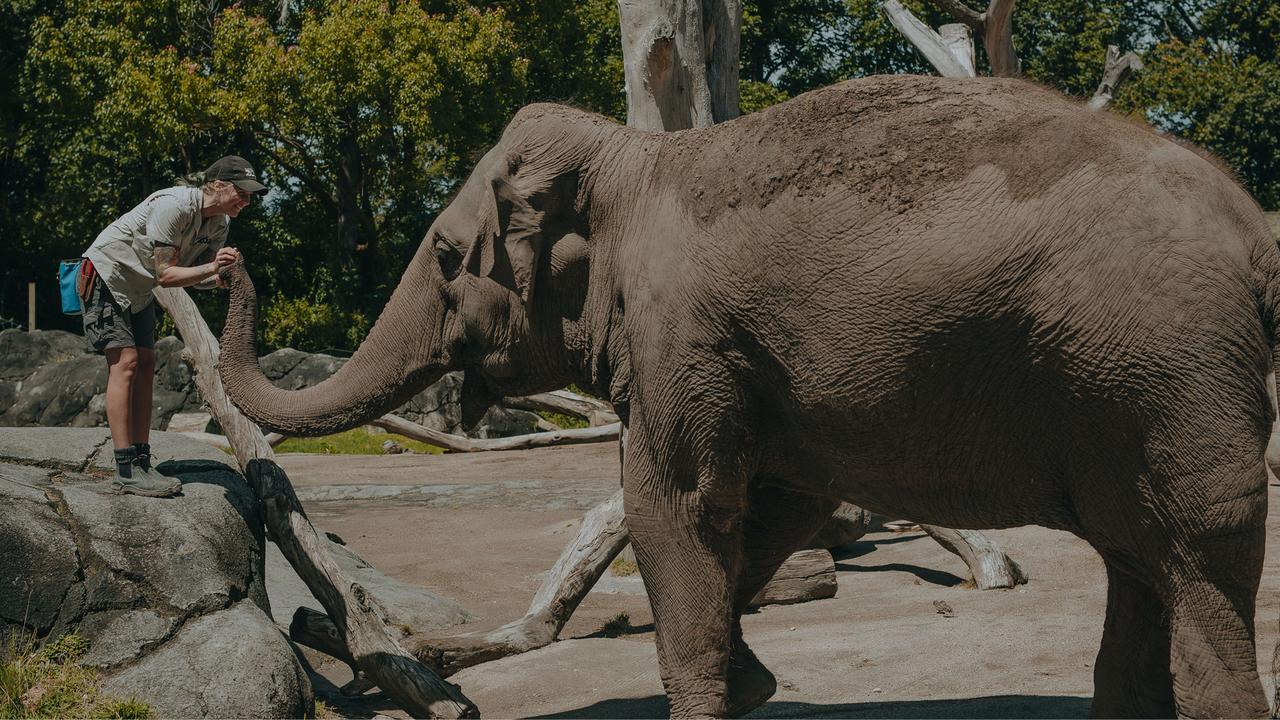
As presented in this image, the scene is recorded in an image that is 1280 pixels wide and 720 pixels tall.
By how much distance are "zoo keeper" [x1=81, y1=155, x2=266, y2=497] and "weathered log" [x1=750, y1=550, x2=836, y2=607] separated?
3.95 m

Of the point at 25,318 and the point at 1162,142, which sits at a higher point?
the point at 1162,142

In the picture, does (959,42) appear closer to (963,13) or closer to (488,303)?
(963,13)

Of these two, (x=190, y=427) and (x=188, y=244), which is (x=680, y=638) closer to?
(x=188, y=244)

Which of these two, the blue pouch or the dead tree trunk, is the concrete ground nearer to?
the blue pouch

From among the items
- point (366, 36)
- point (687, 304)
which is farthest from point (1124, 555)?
point (366, 36)

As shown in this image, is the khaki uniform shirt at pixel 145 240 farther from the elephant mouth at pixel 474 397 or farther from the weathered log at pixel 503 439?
the weathered log at pixel 503 439

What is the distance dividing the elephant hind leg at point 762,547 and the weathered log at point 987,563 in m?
3.77

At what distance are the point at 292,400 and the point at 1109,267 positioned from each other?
3.11 m

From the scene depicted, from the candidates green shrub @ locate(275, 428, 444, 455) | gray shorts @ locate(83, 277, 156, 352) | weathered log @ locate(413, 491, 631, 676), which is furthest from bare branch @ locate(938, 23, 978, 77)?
green shrub @ locate(275, 428, 444, 455)

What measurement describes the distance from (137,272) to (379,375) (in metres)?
1.69

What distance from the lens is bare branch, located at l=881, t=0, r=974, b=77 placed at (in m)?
13.2

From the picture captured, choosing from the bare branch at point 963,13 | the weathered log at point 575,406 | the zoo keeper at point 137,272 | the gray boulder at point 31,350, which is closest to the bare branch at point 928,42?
the bare branch at point 963,13

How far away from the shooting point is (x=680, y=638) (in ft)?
14.3

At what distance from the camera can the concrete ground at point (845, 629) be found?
5559mm
